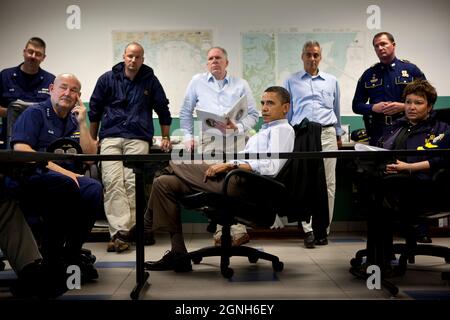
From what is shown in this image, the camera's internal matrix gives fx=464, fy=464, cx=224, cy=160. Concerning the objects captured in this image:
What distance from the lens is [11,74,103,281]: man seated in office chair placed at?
7.20 ft

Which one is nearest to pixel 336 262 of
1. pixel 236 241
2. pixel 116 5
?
pixel 236 241

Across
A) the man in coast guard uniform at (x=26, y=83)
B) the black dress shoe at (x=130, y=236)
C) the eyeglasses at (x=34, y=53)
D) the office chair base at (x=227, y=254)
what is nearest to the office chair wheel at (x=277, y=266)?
the office chair base at (x=227, y=254)

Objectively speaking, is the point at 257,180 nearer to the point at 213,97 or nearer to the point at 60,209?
the point at 60,209

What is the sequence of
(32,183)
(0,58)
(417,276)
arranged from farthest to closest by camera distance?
(0,58)
(417,276)
(32,183)

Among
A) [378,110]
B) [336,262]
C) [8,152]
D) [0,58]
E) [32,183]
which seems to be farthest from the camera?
[0,58]

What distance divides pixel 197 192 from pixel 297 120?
4.71 feet

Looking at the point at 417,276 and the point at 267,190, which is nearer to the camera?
the point at 267,190

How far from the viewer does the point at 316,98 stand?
366 cm

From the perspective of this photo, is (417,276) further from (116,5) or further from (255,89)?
(116,5)

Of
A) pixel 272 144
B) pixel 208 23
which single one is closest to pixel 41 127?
pixel 272 144

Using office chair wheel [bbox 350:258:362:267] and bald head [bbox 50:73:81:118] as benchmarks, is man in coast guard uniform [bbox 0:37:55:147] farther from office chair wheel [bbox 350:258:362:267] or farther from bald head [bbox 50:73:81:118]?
office chair wheel [bbox 350:258:362:267]

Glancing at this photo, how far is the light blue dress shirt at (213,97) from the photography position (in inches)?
137

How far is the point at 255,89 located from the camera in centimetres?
442

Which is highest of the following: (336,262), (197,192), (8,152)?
(8,152)
